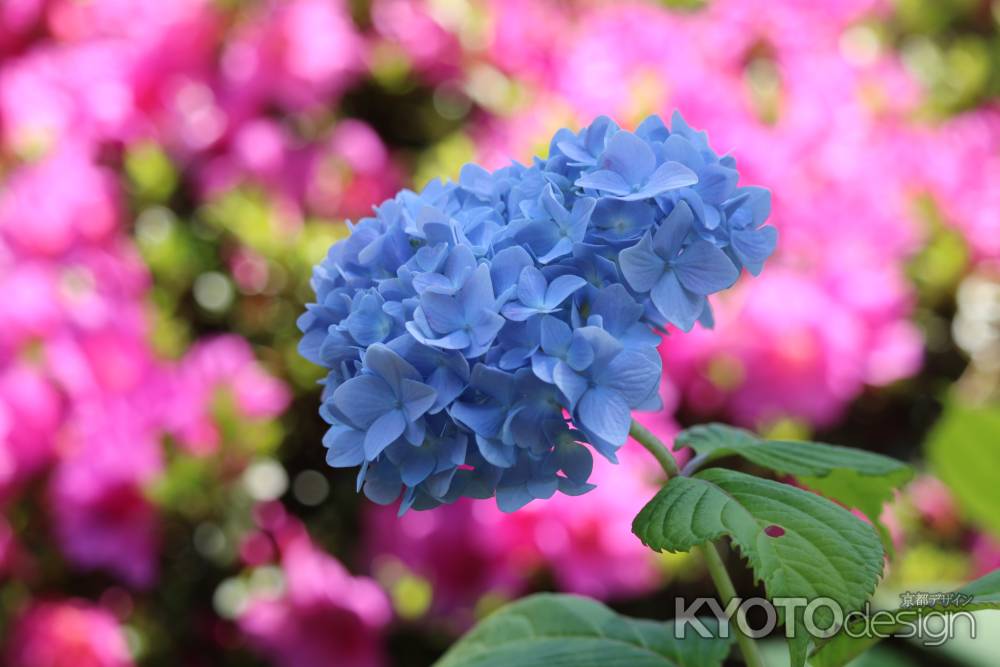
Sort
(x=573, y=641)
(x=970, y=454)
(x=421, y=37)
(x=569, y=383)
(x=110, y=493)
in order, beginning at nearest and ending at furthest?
(x=569, y=383) < (x=573, y=641) < (x=110, y=493) < (x=970, y=454) < (x=421, y=37)

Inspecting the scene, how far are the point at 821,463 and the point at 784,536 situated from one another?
0.34 feet

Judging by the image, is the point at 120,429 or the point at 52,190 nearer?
the point at 120,429

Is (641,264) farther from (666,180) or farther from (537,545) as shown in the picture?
(537,545)

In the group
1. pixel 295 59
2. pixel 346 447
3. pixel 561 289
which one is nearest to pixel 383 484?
pixel 346 447

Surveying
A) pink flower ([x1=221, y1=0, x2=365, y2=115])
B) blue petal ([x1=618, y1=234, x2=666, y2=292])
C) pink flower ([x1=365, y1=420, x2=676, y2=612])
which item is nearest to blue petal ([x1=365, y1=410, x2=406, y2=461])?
blue petal ([x1=618, y1=234, x2=666, y2=292])

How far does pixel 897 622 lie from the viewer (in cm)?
55

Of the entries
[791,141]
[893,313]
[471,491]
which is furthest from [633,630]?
[791,141]

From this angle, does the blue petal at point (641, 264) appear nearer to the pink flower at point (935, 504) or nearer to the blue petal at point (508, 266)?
the blue petal at point (508, 266)

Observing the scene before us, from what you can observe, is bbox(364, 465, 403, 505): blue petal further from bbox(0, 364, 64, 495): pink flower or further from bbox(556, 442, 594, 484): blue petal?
bbox(0, 364, 64, 495): pink flower

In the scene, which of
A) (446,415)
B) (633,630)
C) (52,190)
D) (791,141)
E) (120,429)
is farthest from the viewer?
(791,141)

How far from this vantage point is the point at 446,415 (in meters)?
0.46

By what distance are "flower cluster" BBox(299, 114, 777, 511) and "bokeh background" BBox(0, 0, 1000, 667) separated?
0.72 meters

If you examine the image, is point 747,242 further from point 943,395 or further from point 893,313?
point 943,395

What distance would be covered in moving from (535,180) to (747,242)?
11 cm
